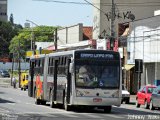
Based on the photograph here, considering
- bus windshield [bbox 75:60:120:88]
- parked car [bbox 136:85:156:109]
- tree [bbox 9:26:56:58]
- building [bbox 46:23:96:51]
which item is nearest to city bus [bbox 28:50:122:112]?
bus windshield [bbox 75:60:120:88]

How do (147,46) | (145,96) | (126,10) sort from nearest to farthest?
(145,96) < (147,46) < (126,10)

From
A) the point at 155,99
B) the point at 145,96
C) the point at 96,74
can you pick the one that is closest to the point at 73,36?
the point at 145,96

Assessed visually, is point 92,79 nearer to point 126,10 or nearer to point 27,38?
point 126,10

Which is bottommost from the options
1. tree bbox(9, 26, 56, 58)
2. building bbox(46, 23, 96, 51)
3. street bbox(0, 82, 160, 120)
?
street bbox(0, 82, 160, 120)

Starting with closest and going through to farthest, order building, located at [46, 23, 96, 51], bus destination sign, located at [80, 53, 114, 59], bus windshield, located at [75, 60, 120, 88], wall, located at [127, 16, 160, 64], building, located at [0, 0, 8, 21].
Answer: building, located at [0, 0, 8, 21] < bus windshield, located at [75, 60, 120, 88] < bus destination sign, located at [80, 53, 114, 59] < wall, located at [127, 16, 160, 64] < building, located at [46, 23, 96, 51]

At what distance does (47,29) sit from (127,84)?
126 m

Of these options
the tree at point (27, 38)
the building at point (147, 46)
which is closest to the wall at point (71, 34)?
the building at point (147, 46)

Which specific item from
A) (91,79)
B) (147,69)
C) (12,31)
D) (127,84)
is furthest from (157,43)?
(12,31)

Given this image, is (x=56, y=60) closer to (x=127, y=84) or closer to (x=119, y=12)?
(x=127, y=84)

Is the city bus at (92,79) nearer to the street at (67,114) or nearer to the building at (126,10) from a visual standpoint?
the street at (67,114)

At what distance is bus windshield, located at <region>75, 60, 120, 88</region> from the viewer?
2719 cm

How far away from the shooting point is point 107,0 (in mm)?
72062

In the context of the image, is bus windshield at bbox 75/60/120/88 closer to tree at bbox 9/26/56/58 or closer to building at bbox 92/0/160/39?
building at bbox 92/0/160/39

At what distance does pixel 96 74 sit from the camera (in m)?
27.3
